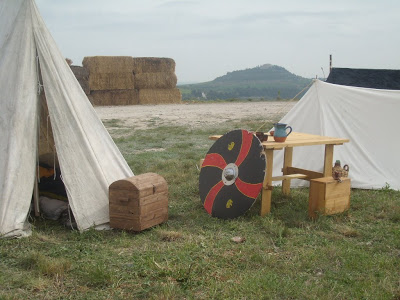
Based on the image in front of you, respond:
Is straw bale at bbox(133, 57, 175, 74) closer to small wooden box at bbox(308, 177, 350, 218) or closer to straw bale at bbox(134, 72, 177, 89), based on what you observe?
straw bale at bbox(134, 72, 177, 89)

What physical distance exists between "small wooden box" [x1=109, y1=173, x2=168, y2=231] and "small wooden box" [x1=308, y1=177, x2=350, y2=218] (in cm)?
155

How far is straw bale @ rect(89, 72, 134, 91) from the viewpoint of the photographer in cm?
2122

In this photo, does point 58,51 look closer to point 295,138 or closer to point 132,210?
point 132,210

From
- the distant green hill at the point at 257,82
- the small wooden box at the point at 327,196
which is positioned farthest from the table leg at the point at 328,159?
the distant green hill at the point at 257,82

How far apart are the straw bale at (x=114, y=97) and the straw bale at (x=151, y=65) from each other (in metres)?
1.14

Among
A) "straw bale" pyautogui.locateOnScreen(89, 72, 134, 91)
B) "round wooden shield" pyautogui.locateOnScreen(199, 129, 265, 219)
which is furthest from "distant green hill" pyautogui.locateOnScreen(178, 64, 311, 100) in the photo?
"round wooden shield" pyautogui.locateOnScreen(199, 129, 265, 219)

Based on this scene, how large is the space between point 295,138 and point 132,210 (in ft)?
6.64

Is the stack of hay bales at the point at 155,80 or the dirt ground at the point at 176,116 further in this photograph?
the stack of hay bales at the point at 155,80

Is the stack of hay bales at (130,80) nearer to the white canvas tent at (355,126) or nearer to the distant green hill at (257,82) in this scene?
the white canvas tent at (355,126)

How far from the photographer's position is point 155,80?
2258cm

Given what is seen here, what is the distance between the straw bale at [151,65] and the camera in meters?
22.5

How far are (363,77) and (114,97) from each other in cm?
1533

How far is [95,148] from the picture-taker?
4.98 m

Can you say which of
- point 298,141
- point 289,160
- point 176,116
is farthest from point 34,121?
point 176,116
